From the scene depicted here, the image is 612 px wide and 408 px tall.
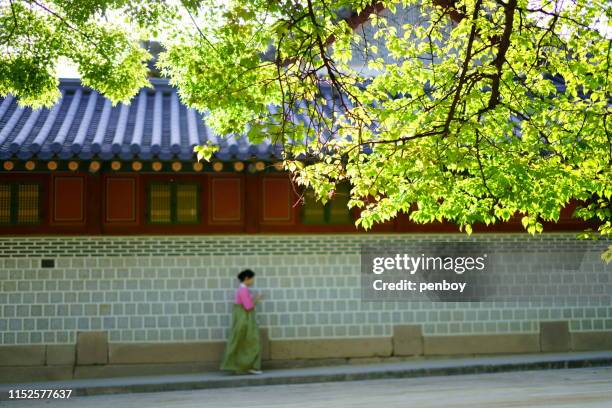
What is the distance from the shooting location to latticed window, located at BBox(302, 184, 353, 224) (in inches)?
487

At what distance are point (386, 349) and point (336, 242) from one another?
68.7 inches

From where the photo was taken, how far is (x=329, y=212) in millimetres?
12398

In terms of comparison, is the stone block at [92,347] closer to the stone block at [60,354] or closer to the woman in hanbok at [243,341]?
the stone block at [60,354]

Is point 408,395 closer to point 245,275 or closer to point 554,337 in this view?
point 245,275

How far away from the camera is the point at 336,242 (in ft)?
40.8

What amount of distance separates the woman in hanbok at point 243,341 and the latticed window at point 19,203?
3.11m

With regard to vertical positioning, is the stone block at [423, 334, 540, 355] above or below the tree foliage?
below

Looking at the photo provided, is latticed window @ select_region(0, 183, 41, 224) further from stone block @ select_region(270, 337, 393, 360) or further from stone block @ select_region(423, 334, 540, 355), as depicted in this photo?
stone block @ select_region(423, 334, 540, 355)

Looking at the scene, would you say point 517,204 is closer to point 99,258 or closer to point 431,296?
point 431,296

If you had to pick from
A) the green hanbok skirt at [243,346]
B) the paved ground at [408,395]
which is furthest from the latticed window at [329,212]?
the paved ground at [408,395]

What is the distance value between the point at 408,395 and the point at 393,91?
374cm

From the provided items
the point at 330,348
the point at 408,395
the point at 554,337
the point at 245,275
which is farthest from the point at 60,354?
the point at 554,337

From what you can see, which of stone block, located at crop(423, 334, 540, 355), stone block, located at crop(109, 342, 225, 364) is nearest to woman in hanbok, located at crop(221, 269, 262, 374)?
stone block, located at crop(109, 342, 225, 364)

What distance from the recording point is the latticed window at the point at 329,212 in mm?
12359
